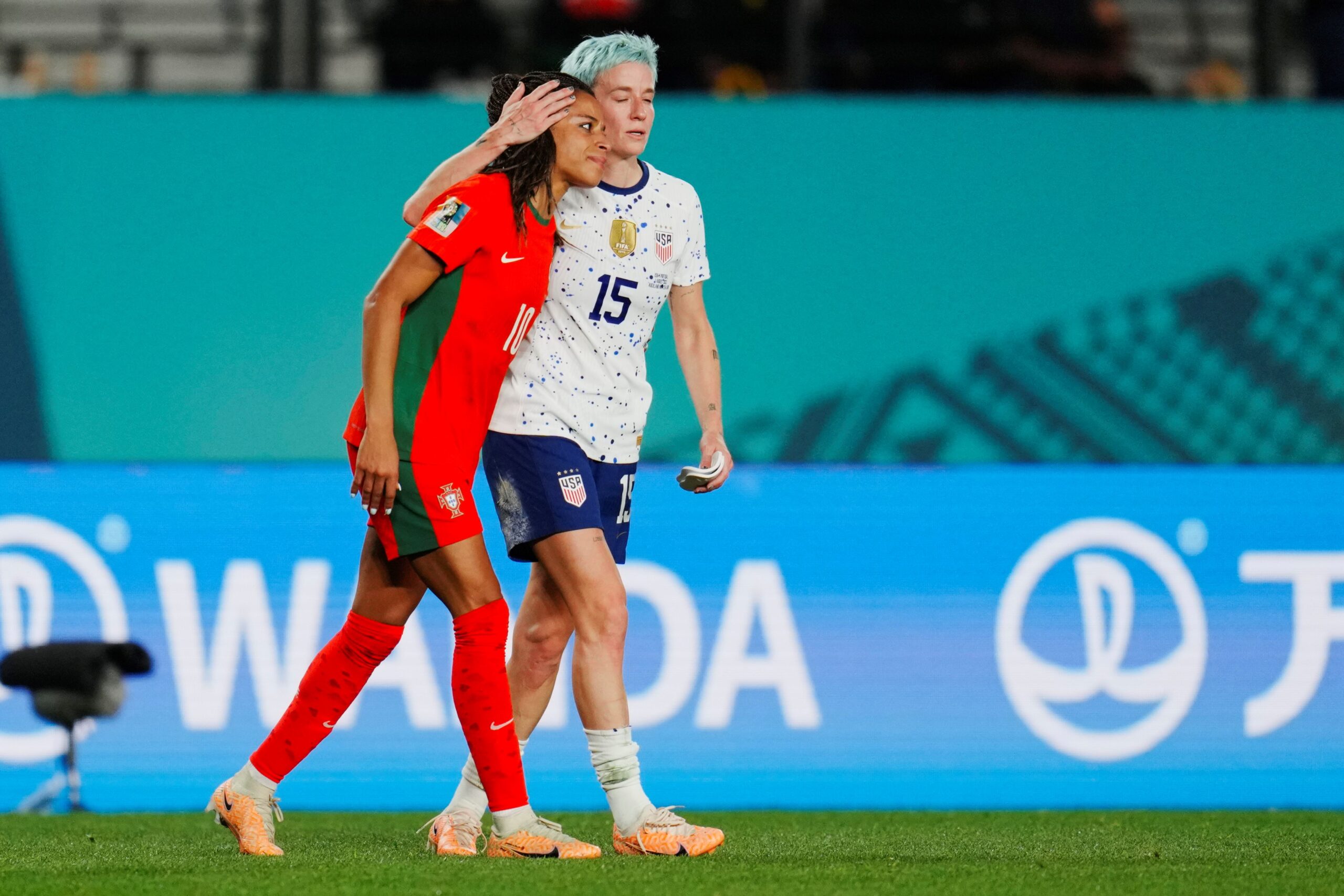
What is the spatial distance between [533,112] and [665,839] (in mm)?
1718

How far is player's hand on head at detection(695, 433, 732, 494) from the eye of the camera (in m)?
4.18

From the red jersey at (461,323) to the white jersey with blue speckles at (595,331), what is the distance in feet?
0.65

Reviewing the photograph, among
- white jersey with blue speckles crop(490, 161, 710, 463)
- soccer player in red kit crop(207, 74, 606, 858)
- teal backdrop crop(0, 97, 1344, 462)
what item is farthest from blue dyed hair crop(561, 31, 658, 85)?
teal backdrop crop(0, 97, 1344, 462)

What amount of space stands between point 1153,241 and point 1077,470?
1.47 m

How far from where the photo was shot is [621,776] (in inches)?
160

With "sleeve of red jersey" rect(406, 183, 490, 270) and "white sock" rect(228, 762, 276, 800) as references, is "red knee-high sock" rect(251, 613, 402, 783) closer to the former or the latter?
"white sock" rect(228, 762, 276, 800)

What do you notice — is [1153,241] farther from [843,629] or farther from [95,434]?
[95,434]

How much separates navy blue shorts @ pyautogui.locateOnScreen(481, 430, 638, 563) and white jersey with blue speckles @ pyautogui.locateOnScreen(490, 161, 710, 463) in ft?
0.10

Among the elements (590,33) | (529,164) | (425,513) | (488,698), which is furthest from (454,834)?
(590,33)

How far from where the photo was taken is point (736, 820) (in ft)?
16.9

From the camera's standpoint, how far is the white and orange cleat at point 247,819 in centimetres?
408

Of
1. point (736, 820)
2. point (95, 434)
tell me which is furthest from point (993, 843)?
point (95, 434)

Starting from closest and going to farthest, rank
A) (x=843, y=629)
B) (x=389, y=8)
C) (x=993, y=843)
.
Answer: (x=993, y=843) → (x=843, y=629) → (x=389, y=8)

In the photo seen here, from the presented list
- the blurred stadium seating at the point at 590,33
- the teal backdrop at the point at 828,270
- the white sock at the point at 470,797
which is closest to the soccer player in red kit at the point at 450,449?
the white sock at the point at 470,797
